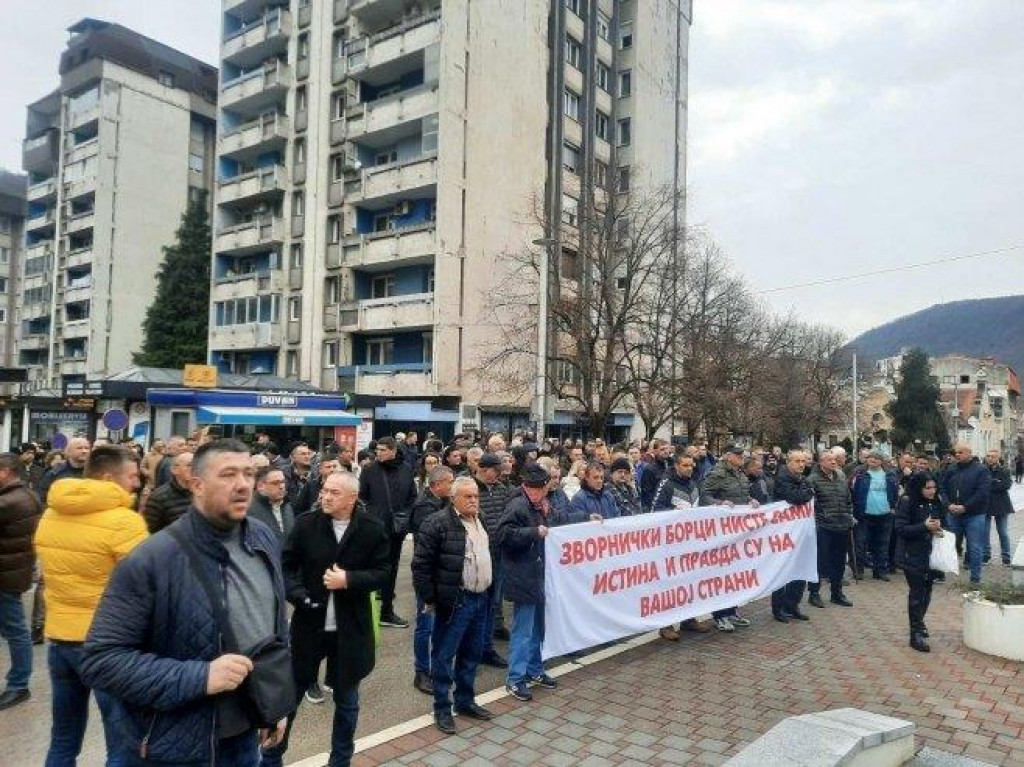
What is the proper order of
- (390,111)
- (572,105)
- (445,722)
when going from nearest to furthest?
(445,722)
(390,111)
(572,105)

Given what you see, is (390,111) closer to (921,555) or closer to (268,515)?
(268,515)

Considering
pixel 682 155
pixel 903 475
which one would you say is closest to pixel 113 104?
pixel 682 155

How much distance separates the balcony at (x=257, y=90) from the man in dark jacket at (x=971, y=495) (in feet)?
119

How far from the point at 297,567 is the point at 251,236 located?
1466 inches

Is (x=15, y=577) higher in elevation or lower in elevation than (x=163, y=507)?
lower

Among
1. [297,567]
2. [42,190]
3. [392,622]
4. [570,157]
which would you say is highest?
[42,190]

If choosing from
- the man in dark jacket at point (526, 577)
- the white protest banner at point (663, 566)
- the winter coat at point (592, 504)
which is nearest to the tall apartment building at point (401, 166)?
the white protest banner at point (663, 566)

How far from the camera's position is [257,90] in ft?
125

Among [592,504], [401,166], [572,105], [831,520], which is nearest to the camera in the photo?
[592,504]

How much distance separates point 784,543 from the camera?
8672 millimetres

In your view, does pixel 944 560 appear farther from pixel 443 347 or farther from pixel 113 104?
pixel 113 104

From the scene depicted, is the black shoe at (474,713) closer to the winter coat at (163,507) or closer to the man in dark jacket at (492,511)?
the man in dark jacket at (492,511)

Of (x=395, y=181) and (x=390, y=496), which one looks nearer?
(x=390, y=496)

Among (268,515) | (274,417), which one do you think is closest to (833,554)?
(268,515)
